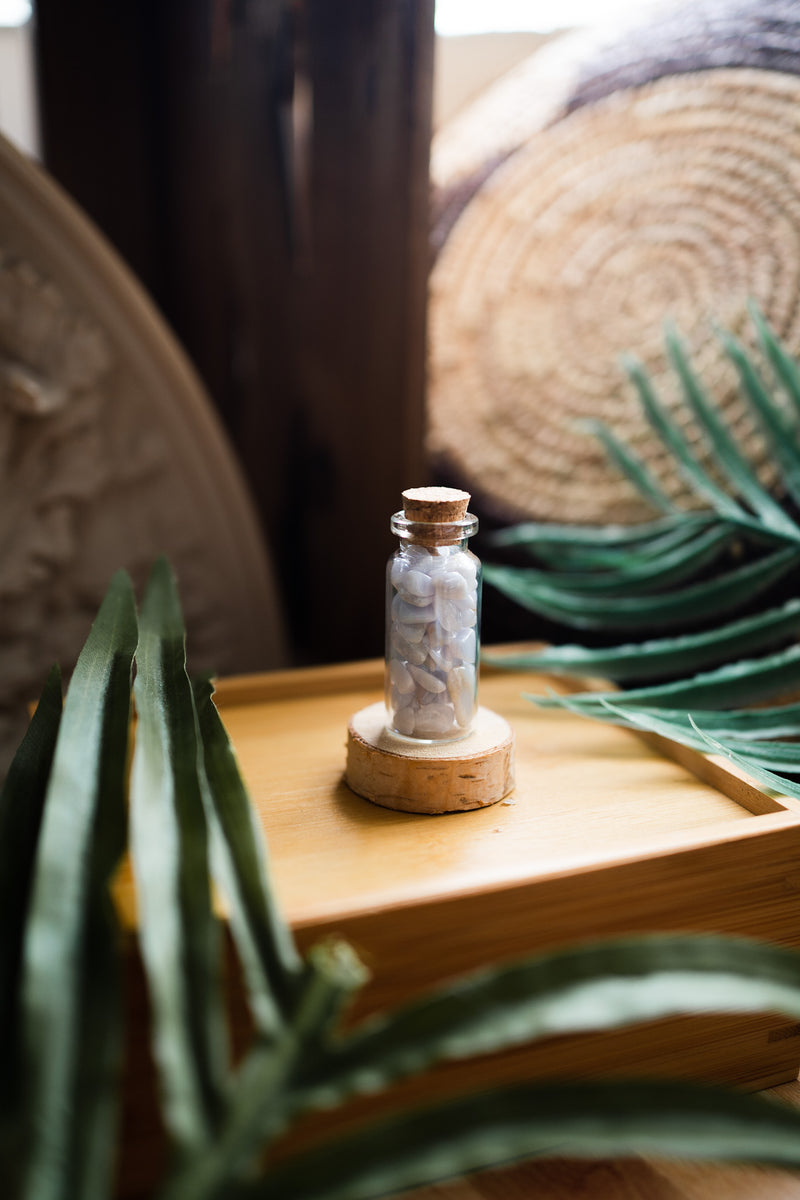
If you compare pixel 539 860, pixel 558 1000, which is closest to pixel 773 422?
pixel 539 860

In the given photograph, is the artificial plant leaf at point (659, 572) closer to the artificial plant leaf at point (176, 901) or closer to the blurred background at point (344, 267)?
the blurred background at point (344, 267)

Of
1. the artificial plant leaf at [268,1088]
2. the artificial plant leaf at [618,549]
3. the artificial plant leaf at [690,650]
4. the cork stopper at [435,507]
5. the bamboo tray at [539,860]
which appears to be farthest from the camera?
the artificial plant leaf at [618,549]

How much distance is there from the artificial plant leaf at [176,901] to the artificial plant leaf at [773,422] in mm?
571

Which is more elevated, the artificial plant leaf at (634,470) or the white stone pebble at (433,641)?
the artificial plant leaf at (634,470)

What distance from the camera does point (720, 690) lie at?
787 mm

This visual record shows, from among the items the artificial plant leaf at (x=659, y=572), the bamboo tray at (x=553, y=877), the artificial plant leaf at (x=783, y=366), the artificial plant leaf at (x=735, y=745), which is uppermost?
the artificial plant leaf at (x=783, y=366)

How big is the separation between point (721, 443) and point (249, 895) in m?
0.66

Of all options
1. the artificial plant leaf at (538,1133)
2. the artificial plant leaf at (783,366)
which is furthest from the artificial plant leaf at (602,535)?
the artificial plant leaf at (538,1133)

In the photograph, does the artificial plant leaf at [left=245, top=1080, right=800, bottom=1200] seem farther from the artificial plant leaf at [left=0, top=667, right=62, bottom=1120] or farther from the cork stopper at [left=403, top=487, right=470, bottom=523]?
the cork stopper at [left=403, top=487, right=470, bottom=523]

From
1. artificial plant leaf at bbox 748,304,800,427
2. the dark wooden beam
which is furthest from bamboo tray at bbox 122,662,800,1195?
the dark wooden beam

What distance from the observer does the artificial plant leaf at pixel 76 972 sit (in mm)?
371

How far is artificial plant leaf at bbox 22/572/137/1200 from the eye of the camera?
0.37m

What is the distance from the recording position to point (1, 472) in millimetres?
949

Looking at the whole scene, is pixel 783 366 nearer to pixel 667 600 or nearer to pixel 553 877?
pixel 667 600
